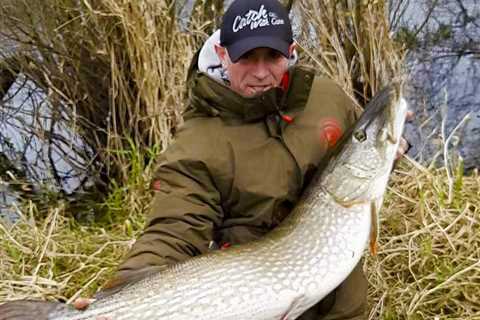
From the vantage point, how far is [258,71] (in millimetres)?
2346

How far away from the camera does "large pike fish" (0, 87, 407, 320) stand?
6.32ft

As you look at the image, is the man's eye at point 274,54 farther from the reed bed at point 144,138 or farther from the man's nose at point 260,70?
the reed bed at point 144,138

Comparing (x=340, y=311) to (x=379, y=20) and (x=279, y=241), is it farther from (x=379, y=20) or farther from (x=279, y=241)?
(x=379, y=20)

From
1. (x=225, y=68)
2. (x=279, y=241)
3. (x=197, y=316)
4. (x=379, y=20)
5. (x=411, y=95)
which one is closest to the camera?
(x=197, y=316)

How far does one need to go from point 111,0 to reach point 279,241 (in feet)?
6.61

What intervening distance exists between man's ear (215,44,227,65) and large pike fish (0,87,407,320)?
462 mm

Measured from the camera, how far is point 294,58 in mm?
2521

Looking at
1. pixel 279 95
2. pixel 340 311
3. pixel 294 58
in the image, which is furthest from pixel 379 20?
pixel 340 311

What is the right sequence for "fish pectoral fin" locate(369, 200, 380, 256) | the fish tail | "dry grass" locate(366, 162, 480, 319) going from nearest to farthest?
1. the fish tail
2. "fish pectoral fin" locate(369, 200, 380, 256)
3. "dry grass" locate(366, 162, 480, 319)

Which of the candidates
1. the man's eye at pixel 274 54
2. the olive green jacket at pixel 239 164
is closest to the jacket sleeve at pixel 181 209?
the olive green jacket at pixel 239 164

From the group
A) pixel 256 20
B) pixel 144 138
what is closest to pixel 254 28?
pixel 256 20

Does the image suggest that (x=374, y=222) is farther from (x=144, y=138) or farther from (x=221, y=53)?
(x=144, y=138)

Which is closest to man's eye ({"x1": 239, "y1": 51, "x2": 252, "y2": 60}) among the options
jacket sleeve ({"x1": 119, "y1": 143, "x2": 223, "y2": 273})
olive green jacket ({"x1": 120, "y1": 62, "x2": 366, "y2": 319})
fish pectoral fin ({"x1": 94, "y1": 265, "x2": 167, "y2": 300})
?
olive green jacket ({"x1": 120, "y1": 62, "x2": 366, "y2": 319})

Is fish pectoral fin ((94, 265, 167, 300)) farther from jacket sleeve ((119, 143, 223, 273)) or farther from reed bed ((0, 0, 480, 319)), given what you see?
reed bed ((0, 0, 480, 319))
